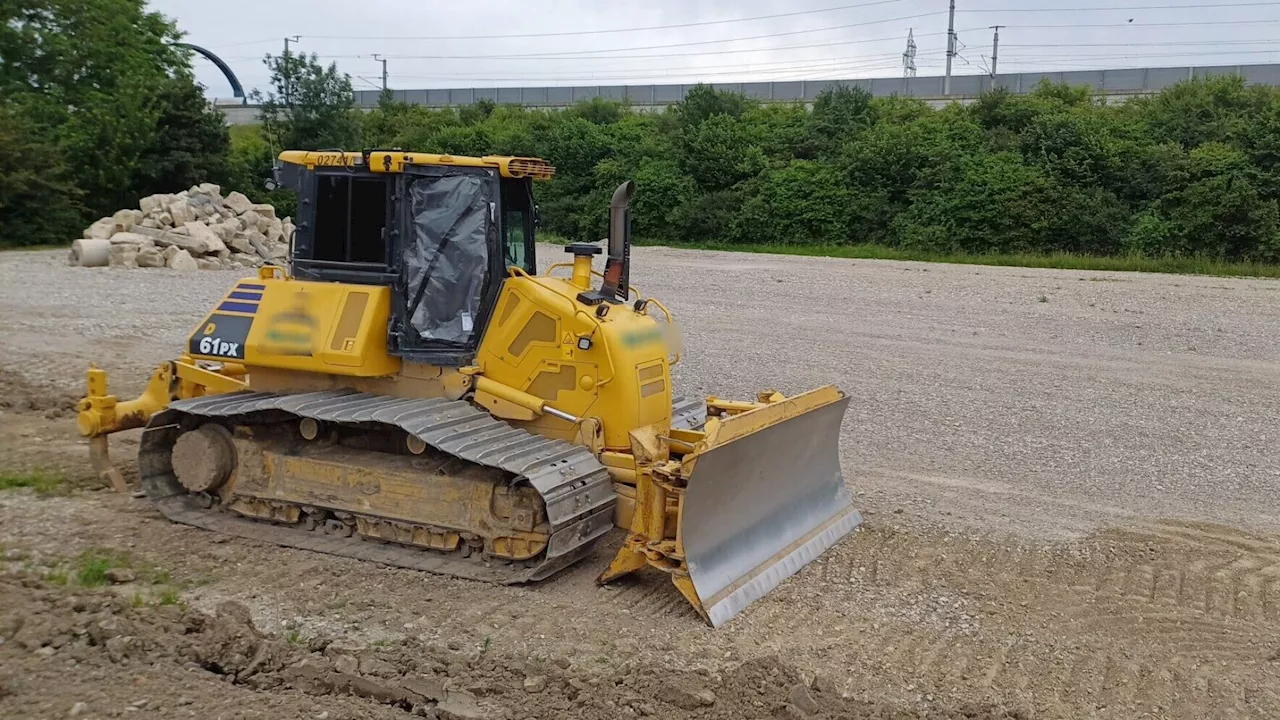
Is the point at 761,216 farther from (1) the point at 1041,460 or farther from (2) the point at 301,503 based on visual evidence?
(2) the point at 301,503

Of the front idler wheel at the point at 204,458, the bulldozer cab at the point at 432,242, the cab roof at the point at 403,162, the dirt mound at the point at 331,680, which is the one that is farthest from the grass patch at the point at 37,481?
the cab roof at the point at 403,162

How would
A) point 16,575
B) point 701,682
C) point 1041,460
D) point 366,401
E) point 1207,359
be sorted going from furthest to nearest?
point 1207,359 → point 1041,460 → point 366,401 → point 16,575 → point 701,682

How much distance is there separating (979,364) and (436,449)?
356 inches

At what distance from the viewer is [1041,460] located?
964cm

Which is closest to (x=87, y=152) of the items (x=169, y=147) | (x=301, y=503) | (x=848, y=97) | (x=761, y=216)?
(x=169, y=147)

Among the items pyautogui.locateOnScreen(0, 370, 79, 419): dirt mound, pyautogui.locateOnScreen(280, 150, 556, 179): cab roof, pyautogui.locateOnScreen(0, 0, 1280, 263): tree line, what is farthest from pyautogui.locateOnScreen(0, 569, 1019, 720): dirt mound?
pyautogui.locateOnScreen(0, 0, 1280, 263): tree line

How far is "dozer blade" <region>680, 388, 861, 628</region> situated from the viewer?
6.09m

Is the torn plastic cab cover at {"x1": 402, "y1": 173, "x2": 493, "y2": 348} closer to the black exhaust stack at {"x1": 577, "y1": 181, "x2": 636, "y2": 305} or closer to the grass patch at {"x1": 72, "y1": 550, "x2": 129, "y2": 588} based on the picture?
the black exhaust stack at {"x1": 577, "y1": 181, "x2": 636, "y2": 305}

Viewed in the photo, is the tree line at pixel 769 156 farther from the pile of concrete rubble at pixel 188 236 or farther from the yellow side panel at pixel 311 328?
the yellow side panel at pixel 311 328

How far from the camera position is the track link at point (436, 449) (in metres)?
6.18

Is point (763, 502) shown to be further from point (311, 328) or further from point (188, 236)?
point (188, 236)

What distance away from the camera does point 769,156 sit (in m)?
36.5

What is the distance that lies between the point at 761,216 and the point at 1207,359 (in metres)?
20.3

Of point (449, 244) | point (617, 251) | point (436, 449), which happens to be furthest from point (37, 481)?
point (617, 251)
